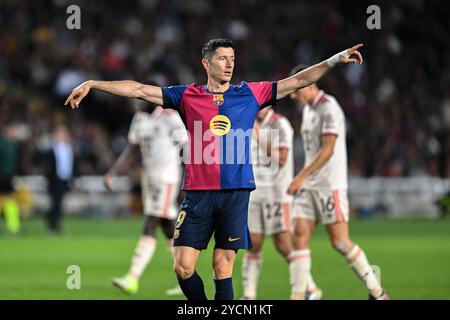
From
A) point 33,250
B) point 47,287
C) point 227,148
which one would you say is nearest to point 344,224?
point 227,148

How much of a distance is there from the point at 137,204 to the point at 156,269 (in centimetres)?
1331

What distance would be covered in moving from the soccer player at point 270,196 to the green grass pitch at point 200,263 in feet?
1.39

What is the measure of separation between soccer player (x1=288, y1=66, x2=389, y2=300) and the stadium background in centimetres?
1229

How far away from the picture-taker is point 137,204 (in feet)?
96.9

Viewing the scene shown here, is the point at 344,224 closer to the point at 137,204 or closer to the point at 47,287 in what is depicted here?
the point at 47,287

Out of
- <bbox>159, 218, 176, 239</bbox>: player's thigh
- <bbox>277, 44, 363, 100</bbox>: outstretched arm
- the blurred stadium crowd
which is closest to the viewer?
<bbox>277, 44, 363, 100</bbox>: outstretched arm

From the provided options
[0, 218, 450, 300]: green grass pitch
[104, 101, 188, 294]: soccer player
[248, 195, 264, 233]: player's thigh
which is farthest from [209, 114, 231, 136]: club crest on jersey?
[104, 101, 188, 294]: soccer player

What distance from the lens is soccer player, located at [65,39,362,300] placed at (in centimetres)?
906

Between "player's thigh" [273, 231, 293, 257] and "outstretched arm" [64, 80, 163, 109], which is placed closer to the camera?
"outstretched arm" [64, 80, 163, 109]

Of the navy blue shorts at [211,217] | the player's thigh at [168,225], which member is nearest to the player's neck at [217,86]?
the navy blue shorts at [211,217]

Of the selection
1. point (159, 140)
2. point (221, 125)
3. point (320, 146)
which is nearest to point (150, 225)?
point (159, 140)

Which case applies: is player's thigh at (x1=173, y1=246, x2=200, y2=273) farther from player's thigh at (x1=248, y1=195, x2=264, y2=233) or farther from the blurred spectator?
the blurred spectator
